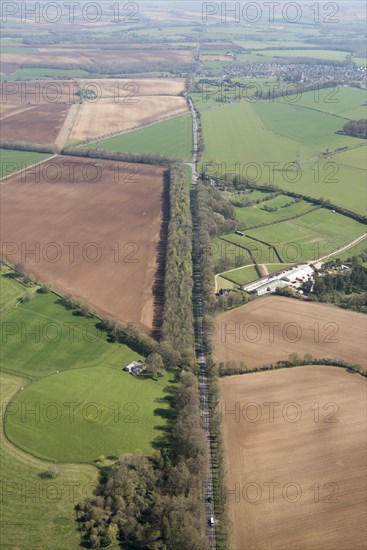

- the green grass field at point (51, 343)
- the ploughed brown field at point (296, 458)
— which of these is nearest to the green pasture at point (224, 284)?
the green grass field at point (51, 343)

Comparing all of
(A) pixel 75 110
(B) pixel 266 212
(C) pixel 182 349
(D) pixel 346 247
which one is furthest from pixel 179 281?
(A) pixel 75 110

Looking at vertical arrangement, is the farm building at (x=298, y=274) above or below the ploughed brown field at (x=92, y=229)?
below

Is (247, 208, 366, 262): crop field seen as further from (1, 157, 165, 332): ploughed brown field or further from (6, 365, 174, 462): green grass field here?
(6, 365, 174, 462): green grass field

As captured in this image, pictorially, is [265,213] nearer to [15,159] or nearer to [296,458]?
[15,159]

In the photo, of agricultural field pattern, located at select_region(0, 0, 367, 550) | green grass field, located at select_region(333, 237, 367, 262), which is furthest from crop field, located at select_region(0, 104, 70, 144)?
green grass field, located at select_region(333, 237, 367, 262)

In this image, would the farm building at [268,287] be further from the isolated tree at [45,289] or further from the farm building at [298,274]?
the isolated tree at [45,289]

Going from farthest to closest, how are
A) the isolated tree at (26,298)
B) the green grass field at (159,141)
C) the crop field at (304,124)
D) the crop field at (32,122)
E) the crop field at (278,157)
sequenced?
the crop field at (304,124), the crop field at (32,122), the green grass field at (159,141), the crop field at (278,157), the isolated tree at (26,298)

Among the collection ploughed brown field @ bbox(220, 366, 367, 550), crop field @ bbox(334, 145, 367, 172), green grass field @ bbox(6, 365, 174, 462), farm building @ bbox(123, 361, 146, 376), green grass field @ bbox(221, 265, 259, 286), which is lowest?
ploughed brown field @ bbox(220, 366, 367, 550)
